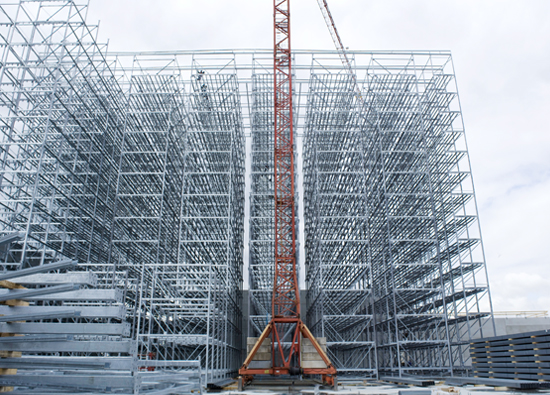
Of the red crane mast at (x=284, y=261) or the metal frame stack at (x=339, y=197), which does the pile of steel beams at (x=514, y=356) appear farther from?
the metal frame stack at (x=339, y=197)

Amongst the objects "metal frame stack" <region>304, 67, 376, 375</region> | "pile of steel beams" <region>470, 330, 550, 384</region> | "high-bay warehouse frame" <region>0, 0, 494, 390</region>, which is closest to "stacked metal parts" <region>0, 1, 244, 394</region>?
"high-bay warehouse frame" <region>0, 0, 494, 390</region>

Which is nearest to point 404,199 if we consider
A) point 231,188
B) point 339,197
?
point 339,197

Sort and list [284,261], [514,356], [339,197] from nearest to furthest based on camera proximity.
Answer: [514,356] → [284,261] → [339,197]

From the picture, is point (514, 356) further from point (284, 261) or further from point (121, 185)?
point (121, 185)

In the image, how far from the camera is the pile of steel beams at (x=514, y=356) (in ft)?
54.5

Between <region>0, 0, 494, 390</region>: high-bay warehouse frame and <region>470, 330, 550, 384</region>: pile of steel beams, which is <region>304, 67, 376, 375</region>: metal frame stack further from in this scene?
<region>470, 330, 550, 384</region>: pile of steel beams

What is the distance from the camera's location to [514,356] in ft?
61.0

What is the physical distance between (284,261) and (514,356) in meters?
12.7

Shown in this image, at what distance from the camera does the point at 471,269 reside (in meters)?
26.7

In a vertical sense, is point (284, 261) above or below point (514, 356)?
above

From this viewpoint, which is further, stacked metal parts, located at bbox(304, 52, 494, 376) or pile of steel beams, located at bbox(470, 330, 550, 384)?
stacked metal parts, located at bbox(304, 52, 494, 376)

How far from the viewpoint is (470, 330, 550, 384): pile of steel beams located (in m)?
16.6

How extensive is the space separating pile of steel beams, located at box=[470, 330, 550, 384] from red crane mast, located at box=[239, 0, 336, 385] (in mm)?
7920

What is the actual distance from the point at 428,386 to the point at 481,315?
9.63 metres
